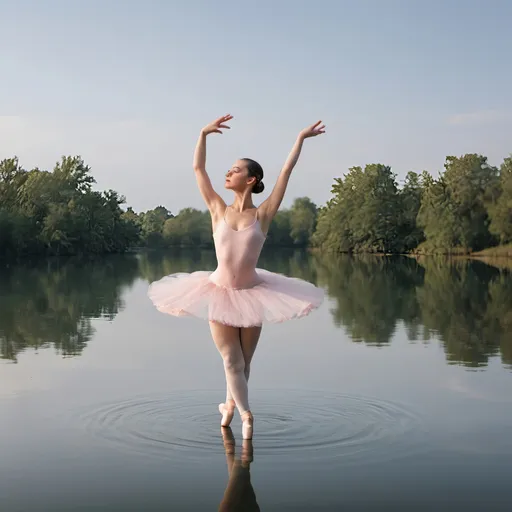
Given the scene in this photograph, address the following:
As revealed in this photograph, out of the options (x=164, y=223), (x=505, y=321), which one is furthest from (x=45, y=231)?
(x=164, y=223)

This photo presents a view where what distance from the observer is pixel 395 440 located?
7.52 meters

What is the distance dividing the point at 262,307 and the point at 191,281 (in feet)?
2.61

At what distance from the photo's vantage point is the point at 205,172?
308 inches

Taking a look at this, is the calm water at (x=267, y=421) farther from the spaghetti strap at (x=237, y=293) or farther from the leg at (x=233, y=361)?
the spaghetti strap at (x=237, y=293)

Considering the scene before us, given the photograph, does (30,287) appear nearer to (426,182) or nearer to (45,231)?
(45,231)

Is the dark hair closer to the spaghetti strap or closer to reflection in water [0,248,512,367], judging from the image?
the spaghetti strap

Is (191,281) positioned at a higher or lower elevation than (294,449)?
higher

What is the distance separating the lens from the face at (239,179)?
7.81m

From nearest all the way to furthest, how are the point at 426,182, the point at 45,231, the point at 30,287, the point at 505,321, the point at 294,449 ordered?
the point at 294,449
the point at 505,321
the point at 30,287
the point at 45,231
the point at 426,182

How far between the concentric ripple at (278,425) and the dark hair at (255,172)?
6.46 feet

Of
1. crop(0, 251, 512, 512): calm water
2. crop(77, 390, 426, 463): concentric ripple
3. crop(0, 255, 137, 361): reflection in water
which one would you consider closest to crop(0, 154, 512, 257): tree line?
crop(0, 255, 137, 361): reflection in water

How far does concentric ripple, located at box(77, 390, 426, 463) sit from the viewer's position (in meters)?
7.14

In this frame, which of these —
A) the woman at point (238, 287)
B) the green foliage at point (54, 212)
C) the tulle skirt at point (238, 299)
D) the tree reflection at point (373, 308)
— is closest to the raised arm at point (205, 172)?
the woman at point (238, 287)

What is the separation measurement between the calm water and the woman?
60 cm
